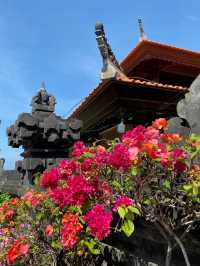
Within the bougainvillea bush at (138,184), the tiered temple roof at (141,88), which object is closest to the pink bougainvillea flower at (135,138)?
the bougainvillea bush at (138,184)

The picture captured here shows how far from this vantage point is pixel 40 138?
190 inches

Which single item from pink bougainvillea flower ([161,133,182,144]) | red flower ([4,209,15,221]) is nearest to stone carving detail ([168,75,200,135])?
pink bougainvillea flower ([161,133,182,144])

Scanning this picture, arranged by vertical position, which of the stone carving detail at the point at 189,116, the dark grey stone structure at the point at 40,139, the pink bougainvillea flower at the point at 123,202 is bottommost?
the pink bougainvillea flower at the point at 123,202

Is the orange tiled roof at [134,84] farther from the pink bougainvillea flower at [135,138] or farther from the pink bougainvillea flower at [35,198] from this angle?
the pink bougainvillea flower at [135,138]

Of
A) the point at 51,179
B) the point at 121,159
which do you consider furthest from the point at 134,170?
the point at 51,179

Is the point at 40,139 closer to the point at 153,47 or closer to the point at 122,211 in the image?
the point at 122,211

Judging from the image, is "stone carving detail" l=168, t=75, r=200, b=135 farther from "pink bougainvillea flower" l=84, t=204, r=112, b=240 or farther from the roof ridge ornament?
the roof ridge ornament

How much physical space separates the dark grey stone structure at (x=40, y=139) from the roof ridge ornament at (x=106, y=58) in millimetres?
2145

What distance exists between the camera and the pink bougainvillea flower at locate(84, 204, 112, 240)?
7.14ft

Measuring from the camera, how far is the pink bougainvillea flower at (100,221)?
2.18m

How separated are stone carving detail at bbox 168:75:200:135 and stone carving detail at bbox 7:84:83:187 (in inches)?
87.9

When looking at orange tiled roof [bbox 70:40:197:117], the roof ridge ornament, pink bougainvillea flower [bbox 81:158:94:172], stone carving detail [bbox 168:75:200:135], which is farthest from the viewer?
orange tiled roof [bbox 70:40:197:117]

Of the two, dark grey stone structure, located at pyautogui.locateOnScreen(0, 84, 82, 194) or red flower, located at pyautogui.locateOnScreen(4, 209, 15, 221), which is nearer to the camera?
red flower, located at pyautogui.locateOnScreen(4, 209, 15, 221)

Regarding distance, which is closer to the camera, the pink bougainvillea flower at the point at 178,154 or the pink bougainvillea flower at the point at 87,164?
the pink bougainvillea flower at the point at 178,154
